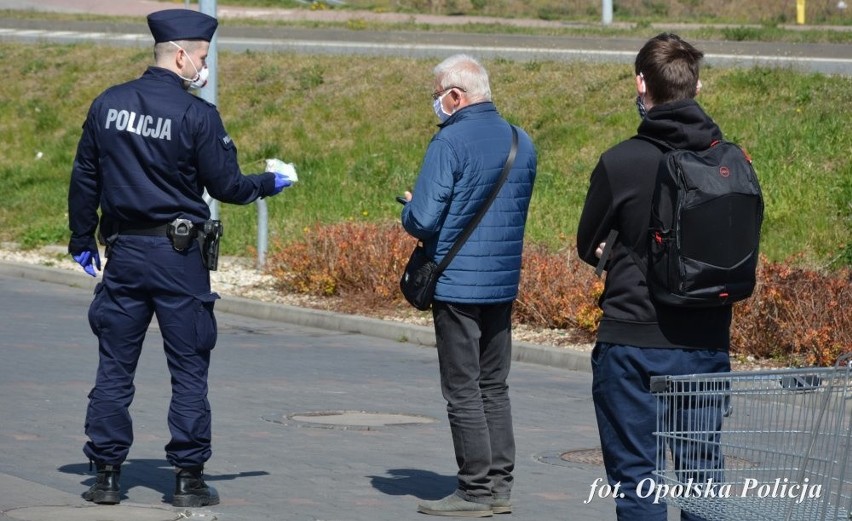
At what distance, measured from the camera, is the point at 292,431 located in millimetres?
8969

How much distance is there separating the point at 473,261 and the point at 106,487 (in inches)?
73.7

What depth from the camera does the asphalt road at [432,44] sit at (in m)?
24.4

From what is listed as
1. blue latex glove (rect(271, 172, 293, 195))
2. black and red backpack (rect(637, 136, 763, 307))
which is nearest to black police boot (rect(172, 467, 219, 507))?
blue latex glove (rect(271, 172, 293, 195))

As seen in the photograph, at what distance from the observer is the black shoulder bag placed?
6.74 m

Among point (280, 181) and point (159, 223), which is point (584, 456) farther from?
point (159, 223)

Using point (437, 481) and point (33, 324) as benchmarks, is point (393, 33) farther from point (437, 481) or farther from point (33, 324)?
point (437, 481)

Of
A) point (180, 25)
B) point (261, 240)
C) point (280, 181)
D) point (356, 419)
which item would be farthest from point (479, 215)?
point (261, 240)

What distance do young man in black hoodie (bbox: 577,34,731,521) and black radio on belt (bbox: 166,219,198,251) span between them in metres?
2.23

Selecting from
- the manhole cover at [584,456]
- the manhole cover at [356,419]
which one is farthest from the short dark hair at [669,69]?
the manhole cover at [356,419]

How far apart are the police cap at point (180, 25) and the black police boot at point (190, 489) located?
1.86m

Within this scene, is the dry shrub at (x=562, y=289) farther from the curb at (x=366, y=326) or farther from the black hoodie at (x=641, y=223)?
the black hoodie at (x=641, y=223)

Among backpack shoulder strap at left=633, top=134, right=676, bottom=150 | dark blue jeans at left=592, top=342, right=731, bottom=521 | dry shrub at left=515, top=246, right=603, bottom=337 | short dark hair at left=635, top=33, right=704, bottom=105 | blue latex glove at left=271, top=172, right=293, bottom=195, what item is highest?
short dark hair at left=635, top=33, right=704, bottom=105

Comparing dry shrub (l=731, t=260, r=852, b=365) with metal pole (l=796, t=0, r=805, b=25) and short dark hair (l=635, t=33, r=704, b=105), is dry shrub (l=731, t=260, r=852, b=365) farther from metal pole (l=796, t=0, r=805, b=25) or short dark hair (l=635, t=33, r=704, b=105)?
metal pole (l=796, t=0, r=805, b=25)

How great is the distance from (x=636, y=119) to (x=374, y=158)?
3.65m
